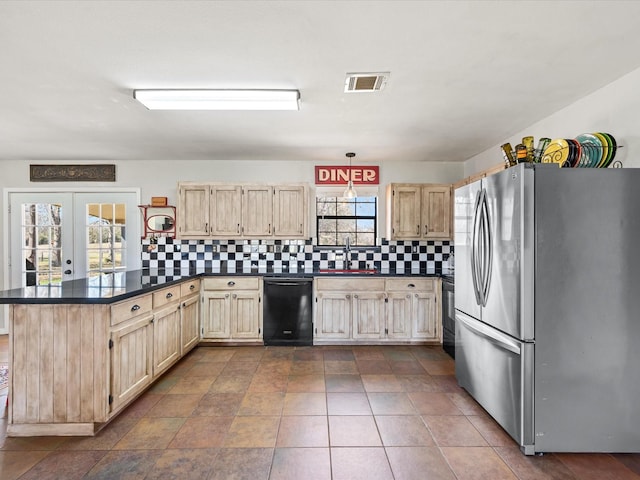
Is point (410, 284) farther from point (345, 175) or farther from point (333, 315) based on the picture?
point (345, 175)

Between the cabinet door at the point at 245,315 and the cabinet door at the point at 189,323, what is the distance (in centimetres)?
43

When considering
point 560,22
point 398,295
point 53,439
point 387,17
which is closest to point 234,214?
point 398,295

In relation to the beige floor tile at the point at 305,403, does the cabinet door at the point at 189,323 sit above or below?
above

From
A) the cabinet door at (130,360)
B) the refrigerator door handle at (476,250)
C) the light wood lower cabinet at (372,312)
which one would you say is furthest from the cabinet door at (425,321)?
the cabinet door at (130,360)

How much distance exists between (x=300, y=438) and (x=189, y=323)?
2.15 meters

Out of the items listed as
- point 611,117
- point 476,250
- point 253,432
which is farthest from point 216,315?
point 611,117

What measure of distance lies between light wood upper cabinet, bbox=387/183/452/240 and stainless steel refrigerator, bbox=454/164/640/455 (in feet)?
7.59

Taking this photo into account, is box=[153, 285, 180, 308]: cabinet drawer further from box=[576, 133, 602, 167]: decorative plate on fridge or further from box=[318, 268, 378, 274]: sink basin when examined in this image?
box=[576, 133, 602, 167]: decorative plate on fridge

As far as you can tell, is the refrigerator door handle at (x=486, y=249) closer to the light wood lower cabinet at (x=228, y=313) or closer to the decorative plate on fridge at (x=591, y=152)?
the decorative plate on fridge at (x=591, y=152)

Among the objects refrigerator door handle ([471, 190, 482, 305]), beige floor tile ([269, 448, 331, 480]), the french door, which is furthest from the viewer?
the french door

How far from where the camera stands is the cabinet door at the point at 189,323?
11.9 feet

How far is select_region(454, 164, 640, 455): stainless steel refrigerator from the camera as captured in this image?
6.69 ft

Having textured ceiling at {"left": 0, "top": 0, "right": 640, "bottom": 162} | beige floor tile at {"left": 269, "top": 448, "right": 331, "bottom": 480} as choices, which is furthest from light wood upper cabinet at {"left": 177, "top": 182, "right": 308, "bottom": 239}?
beige floor tile at {"left": 269, "top": 448, "right": 331, "bottom": 480}

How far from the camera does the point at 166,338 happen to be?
3.24m
